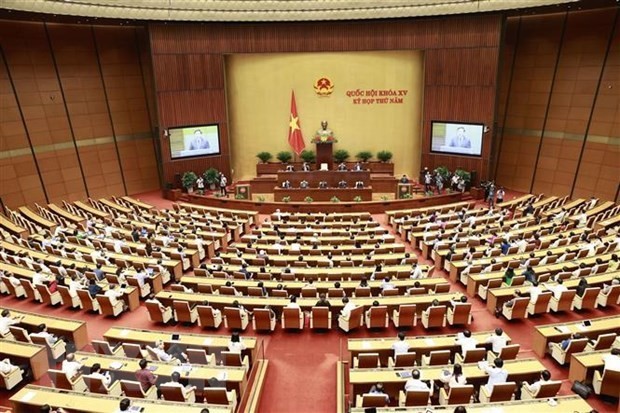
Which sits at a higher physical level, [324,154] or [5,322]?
[324,154]

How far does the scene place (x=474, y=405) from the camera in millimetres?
6609

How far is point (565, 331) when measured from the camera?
8.92 metres

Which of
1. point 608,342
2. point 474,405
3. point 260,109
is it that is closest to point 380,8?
point 260,109

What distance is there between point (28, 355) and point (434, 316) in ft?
25.9

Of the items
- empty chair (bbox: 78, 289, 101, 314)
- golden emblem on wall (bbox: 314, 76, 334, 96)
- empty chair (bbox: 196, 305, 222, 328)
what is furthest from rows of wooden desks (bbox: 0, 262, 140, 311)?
golden emblem on wall (bbox: 314, 76, 334, 96)

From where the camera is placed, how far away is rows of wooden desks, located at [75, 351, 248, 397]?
291 inches

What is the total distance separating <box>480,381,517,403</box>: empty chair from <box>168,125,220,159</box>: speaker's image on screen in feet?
62.7

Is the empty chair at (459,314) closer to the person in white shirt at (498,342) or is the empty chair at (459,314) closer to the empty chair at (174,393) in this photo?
the person in white shirt at (498,342)

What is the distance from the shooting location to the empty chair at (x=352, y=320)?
9742 millimetres

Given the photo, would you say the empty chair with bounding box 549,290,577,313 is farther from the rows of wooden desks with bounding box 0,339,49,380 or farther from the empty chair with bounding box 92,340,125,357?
the rows of wooden desks with bounding box 0,339,49,380

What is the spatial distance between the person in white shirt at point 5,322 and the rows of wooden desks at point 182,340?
2053 mm

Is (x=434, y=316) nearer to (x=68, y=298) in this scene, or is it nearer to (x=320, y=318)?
(x=320, y=318)

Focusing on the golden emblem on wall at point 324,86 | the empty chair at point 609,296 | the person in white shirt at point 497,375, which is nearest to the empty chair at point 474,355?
the person in white shirt at point 497,375

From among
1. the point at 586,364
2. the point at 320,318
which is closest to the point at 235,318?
the point at 320,318
